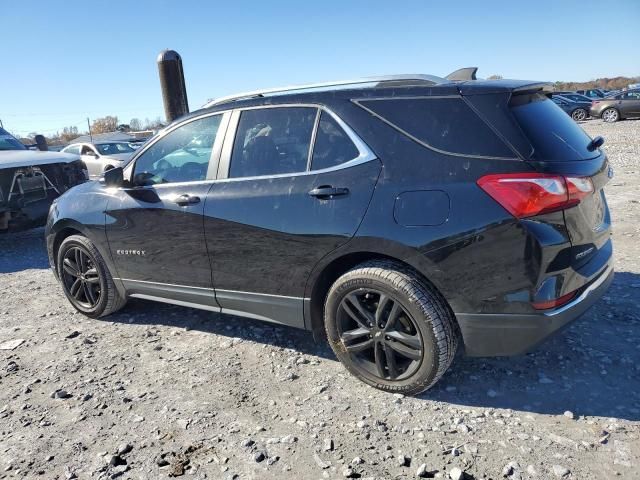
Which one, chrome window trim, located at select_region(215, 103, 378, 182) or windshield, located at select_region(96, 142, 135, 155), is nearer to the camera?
chrome window trim, located at select_region(215, 103, 378, 182)

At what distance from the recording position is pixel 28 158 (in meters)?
7.27

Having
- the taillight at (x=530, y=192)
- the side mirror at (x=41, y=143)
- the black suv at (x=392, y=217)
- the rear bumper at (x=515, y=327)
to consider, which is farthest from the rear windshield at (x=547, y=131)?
the side mirror at (x=41, y=143)

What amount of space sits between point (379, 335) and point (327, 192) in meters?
0.90

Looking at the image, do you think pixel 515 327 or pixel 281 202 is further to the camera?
pixel 281 202

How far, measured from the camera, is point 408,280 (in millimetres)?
2715

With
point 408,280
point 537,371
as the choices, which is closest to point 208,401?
point 408,280

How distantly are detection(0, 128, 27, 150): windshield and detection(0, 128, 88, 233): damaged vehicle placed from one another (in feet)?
2.05

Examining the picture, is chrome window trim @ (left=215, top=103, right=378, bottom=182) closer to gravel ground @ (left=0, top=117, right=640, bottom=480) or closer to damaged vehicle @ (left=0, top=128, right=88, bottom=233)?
gravel ground @ (left=0, top=117, right=640, bottom=480)

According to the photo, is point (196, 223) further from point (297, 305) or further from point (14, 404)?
point (14, 404)

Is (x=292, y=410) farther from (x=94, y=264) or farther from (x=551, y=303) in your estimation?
(x=94, y=264)

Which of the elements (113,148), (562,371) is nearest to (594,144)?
(562,371)

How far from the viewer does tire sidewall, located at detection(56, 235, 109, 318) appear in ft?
13.9

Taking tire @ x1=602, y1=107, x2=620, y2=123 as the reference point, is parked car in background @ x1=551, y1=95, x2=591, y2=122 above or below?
above

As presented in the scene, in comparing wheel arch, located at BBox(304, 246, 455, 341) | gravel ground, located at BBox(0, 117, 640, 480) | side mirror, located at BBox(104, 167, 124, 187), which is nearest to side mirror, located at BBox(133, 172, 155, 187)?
side mirror, located at BBox(104, 167, 124, 187)
